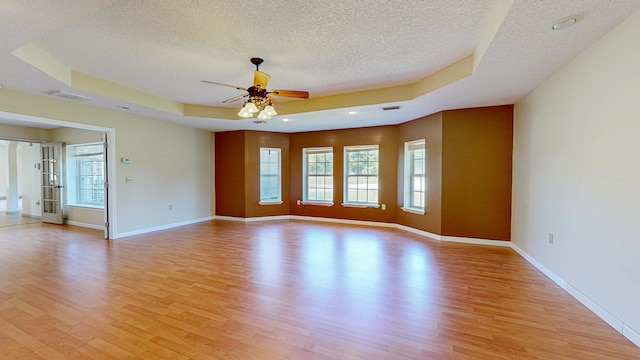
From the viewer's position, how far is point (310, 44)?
9.33ft

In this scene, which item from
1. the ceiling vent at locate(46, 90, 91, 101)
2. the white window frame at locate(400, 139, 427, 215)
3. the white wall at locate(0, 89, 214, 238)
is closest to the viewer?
the ceiling vent at locate(46, 90, 91, 101)

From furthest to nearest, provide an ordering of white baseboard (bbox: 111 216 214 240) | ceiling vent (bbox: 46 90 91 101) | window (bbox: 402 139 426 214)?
1. window (bbox: 402 139 426 214)
2. white baseboard (bbox: 111 216 214 240)
3. ceiling vent (bbox: 46 90 91 101)

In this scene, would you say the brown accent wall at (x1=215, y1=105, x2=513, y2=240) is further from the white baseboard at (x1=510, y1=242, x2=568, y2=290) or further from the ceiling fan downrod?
the ceiling fan downrod

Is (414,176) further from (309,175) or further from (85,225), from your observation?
(85,225)

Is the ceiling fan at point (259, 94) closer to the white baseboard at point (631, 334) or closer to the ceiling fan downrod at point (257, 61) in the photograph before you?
the ceiling fan downrod at point (257, 61)

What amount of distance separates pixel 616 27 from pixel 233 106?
Result: 17.5 ft

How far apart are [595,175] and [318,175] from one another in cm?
533

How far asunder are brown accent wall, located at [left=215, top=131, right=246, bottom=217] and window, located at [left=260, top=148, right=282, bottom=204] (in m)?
0.53

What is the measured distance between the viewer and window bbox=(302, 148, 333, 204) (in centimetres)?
695

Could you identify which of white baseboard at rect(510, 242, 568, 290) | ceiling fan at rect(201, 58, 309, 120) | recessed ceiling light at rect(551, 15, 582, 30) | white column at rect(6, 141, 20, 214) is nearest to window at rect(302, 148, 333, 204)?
ceiling fan at rect(201, 58, 309, 120)

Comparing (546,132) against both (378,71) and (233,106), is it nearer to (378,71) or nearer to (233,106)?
(378,71)

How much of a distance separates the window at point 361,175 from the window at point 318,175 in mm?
471

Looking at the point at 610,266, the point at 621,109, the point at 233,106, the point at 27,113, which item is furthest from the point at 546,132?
the point at 27,113

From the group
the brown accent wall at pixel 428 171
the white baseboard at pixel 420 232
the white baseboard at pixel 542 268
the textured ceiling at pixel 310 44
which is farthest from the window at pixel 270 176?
the white baseboard at pixel 542 268
